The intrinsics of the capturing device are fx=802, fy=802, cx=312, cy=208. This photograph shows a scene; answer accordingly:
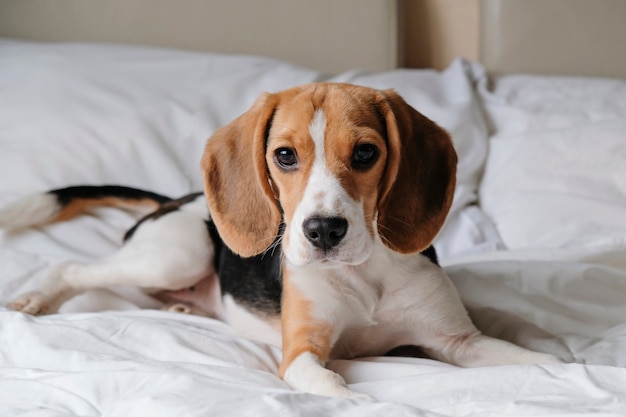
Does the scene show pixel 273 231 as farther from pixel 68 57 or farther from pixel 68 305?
pixel 68 57

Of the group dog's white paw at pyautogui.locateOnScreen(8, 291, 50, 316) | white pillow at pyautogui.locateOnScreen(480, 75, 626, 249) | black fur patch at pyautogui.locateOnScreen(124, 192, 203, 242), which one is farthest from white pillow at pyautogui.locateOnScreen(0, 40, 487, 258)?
dog's white paw at pyautogui.locateOnScreen(8, 291, 50, 316)

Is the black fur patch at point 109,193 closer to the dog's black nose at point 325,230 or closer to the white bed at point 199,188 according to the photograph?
the white bed at point 199,188

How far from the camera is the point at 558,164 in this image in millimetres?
3334

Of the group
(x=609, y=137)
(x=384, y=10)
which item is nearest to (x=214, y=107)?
(x=384, y=10)

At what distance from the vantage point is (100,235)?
3004 mm

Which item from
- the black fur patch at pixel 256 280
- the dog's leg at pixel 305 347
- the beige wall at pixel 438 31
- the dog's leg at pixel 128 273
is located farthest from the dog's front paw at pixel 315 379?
the beige wall at pixel 438 31

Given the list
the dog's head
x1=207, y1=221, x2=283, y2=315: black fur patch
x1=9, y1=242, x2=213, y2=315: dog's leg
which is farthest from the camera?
x1=9, y1=242, x2=213, y2=315: dog's leg

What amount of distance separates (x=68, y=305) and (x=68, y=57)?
143cm

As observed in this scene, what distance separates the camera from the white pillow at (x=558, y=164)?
3102 millimetres

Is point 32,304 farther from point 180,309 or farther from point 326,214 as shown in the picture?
point 326,214

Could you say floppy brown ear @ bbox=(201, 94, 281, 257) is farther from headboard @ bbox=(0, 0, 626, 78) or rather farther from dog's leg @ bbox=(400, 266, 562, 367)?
headboard @ bbox=(0, 0, 626, 78)

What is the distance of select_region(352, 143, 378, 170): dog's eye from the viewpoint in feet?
6.24

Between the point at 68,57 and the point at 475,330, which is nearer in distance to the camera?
the point at 475,330

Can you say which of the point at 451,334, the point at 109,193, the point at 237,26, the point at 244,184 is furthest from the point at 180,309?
the point at 237,26
